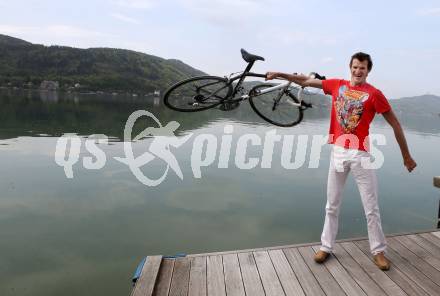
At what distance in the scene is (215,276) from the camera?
4.47 meters

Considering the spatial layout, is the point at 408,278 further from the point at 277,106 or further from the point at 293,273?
the point at 277,106

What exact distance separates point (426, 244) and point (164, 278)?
4596mm

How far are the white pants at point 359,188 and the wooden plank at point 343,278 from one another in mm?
201

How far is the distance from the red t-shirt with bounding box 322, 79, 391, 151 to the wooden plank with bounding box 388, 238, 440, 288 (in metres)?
2.05

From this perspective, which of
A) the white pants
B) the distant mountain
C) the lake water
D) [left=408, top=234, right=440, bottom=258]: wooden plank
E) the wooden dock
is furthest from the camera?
the distant mountain

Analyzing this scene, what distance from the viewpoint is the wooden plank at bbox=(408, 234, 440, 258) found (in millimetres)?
5199

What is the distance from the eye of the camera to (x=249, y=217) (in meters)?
14.5

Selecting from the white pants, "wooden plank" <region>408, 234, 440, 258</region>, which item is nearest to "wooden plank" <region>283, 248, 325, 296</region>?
the white pants

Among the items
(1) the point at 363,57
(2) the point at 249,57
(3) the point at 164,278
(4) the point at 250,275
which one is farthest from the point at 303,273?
(2) the point at 249,57

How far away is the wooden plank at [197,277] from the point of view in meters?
4.12

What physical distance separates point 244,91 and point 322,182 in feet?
54.9

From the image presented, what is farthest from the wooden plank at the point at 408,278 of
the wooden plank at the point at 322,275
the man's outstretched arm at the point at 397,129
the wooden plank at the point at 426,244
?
the man's outstretched arm at the point at 397,129

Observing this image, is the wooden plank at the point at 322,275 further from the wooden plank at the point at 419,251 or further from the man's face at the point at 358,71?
the man's face at the point at 358,71

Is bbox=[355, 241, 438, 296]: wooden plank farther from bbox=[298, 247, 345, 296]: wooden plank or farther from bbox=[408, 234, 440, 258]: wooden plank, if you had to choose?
bbox=[298, 247, 345, 296]: wooden plank
